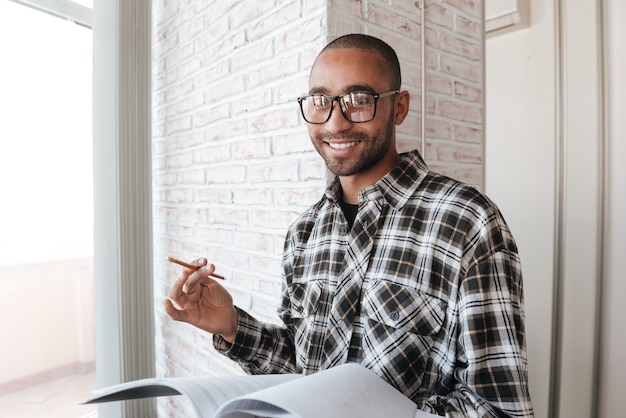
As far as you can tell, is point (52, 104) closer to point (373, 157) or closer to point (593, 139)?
point (373, 157)

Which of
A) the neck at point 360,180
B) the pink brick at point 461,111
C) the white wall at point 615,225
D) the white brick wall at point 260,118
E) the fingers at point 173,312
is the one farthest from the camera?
the white wall at point 615,225

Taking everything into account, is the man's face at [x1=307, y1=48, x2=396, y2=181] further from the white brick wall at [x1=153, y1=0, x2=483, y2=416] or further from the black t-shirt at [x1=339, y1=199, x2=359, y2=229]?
the white brick wall at [x1=153, y1=0, x2=483, y2=416]

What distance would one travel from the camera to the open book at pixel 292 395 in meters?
0.48

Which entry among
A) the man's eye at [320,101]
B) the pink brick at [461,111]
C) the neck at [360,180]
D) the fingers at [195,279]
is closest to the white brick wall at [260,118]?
the pink brick at [461,111]

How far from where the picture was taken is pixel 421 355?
719mm

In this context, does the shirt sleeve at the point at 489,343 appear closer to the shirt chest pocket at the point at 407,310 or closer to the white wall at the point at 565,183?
the shirt chest pocket at the point at 407,310

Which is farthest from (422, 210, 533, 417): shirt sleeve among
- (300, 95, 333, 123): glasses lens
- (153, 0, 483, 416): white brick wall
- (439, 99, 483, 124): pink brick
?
(439, 99, 483, 124): pink brick

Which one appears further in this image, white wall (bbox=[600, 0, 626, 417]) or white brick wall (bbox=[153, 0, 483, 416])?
white wall (bbox=[600, 0, 626, 417])

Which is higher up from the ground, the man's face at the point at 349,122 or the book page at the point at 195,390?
the man's face at the point at 349,122

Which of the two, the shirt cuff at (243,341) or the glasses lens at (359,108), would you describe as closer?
the glasses lens at (359,108)

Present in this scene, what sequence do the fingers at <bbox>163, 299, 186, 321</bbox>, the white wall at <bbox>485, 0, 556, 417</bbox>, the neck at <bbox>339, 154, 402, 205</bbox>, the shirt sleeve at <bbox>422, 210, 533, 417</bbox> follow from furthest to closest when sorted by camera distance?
the white wall at <bbox>485, 0, 556, 417</bbox>
the neck at <bbox>339, 154, 402, 205</bbox>
the fingers at <bbox>163, 299, 186, 321</bbox>
the shirt sleeve at <bbox>422, 210, 533, 417</bbox>

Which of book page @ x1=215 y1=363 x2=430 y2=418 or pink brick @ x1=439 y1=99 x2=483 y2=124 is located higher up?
pink brick @ x1=439 y1=99 x2=483 y2=124

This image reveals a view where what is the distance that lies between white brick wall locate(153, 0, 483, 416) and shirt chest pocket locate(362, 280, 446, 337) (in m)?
0.49

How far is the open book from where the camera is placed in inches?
19.1
